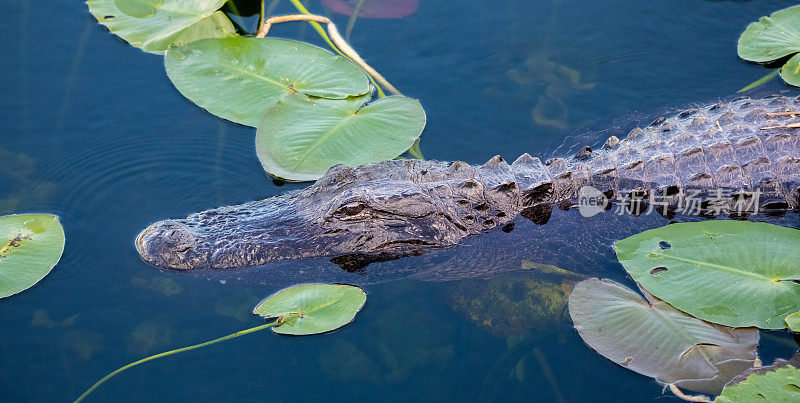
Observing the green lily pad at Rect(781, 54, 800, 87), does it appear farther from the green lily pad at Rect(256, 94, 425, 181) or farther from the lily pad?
the green lily pad at Rect(256, 94, 425, 181)

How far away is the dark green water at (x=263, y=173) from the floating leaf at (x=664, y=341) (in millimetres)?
94

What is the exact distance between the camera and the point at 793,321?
9.21 ft

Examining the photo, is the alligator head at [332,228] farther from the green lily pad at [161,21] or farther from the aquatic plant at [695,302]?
the green lily pad at [161,21]

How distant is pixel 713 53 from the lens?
473 centimetres

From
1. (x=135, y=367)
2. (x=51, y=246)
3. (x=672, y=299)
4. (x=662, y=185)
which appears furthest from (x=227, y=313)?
(x=662, y=185)

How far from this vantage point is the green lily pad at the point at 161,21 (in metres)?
4.45

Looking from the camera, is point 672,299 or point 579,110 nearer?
point 672,299

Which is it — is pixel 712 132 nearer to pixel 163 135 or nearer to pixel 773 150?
pixel 773 150

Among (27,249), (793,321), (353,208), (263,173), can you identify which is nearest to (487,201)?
(353,208)

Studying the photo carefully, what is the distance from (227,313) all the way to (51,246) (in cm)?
102

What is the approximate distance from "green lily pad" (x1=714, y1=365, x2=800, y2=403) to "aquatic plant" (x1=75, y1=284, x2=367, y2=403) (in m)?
1.64

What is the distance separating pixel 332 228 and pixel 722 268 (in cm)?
190

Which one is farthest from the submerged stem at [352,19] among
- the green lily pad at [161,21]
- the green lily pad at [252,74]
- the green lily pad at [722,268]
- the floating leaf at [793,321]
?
the floating leaf at [793,321]

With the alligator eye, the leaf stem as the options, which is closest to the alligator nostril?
the alligator eye
